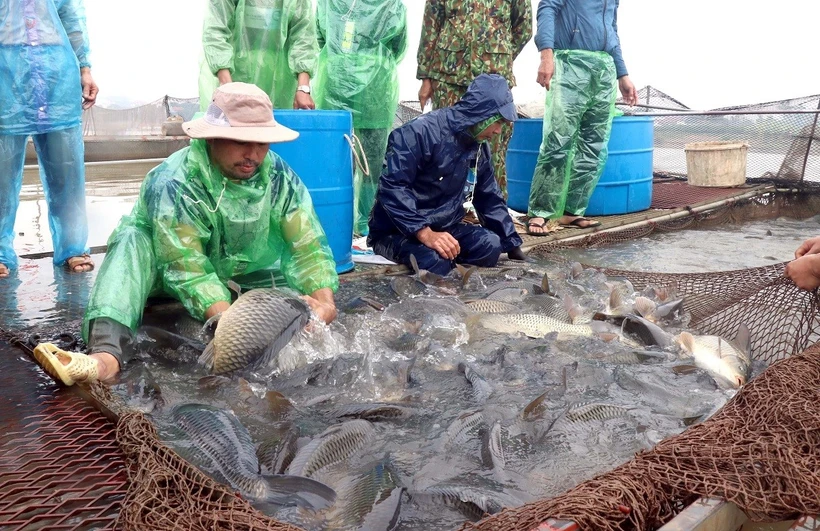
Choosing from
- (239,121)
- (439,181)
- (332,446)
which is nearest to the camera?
(332,446)

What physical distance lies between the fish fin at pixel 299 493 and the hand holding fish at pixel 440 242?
9.12 ft

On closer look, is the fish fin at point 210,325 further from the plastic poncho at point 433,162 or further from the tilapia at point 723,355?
the tilapia at point 723,355

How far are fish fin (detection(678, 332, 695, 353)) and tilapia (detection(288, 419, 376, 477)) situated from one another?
170cm

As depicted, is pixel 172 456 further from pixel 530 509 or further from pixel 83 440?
pixel 530 509

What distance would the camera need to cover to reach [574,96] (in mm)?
6152

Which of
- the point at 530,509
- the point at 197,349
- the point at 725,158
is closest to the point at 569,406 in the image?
the point at 530,509

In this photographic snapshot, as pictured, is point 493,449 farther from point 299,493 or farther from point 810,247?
point 810,247

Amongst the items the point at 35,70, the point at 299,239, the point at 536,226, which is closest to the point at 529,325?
the point at 299,239

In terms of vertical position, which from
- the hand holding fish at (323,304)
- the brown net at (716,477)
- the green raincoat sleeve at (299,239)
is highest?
the green raincoat sleeve at (299,239)

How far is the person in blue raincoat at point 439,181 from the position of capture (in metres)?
4.58

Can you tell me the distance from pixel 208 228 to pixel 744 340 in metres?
2.63

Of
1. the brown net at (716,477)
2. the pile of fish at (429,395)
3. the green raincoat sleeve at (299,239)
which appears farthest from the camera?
the green raincoat sleeve at (299,239)

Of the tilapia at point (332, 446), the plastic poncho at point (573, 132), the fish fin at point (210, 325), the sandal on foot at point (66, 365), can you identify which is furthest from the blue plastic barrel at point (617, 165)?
the sandal on foot at point (66, 365)

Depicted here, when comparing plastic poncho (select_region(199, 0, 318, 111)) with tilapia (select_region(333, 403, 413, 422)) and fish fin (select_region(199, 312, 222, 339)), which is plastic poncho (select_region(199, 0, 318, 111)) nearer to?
fish fin (select_region(199, 312, 222, 339))
